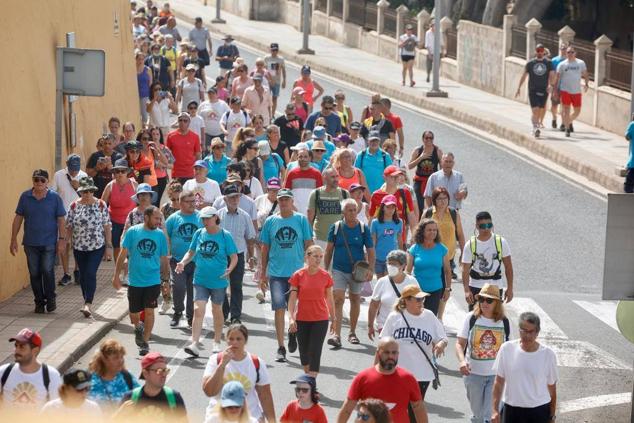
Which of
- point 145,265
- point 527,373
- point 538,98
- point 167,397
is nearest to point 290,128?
point 538,98

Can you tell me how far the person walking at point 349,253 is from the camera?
16.2 m

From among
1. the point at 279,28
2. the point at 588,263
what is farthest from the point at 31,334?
the point at 279,28

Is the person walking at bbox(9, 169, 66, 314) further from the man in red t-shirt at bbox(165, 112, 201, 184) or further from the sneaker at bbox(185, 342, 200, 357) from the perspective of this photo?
the man in red t-shirt at bbox(165, 112, 201, 184)

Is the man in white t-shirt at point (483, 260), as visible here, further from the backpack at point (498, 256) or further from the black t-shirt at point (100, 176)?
the black t-shirt at point (100, 176)

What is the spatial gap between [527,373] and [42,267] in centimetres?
746

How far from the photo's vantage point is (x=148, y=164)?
2120 cm

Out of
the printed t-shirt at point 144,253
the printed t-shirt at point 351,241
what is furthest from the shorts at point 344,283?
the printed t-shirt at point 144,253

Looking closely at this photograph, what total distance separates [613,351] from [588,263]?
507cm

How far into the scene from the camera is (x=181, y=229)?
1681 cm

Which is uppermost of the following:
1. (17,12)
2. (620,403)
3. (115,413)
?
(17,12)

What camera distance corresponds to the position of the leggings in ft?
48.1

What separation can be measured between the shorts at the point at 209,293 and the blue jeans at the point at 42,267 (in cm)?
230

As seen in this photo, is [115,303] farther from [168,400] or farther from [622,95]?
[622,95]

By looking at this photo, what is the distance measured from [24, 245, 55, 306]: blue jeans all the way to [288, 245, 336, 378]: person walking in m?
3.86
